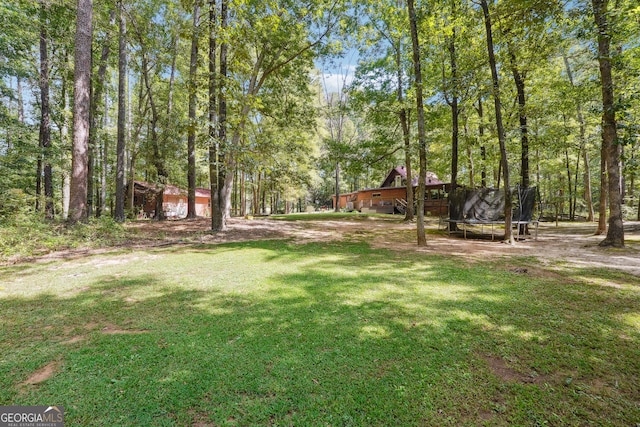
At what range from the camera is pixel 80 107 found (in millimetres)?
7719

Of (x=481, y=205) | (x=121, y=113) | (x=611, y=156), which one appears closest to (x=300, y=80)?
(x=121, y=113)

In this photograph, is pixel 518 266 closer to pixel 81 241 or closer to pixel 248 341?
pixel 248 341

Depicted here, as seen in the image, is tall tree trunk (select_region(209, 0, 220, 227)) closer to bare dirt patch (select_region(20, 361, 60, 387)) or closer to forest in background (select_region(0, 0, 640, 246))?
forest in background (select_region(0, 0, 640, 246))

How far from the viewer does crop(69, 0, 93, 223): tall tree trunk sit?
7.50m

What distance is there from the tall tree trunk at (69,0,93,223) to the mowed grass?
3.71m

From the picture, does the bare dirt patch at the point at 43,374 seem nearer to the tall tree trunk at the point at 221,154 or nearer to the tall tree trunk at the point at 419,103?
the tall tree trunk at the point at 221,154

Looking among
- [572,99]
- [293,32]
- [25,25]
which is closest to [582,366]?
[572,99]

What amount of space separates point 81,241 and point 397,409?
31.1ft

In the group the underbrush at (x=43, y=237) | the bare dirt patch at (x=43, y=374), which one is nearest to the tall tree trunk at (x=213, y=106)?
the underbrush at (x=43, y=237)

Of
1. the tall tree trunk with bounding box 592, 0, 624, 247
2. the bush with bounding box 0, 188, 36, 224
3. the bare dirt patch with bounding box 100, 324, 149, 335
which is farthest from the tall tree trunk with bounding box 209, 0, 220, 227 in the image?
the tall tree trunk with bounding box 592, 0, 624, 247

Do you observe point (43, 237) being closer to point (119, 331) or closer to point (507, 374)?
point (119, 331)

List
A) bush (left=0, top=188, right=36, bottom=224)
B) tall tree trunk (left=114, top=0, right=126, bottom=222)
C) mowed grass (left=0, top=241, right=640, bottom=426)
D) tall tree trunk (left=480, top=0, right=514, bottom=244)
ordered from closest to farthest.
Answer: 1. mowed grass (left=0, top=241, right=640, bottom=426)
2. bush (left=0, top=188, right=36, bottom=224)
3. tall tree trunk (left=480, top=0, right=514, bottom=244)
4. tall tree trunk (left=114, top=0, right=126, bottom=222)

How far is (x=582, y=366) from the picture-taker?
2.39m

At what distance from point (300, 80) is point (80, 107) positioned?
9327 millimetres
